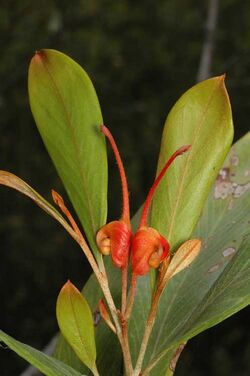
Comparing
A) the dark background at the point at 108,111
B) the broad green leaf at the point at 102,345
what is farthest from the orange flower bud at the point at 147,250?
the dark background at the point at 108,111

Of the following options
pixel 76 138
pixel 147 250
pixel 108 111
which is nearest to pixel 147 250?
pixel 147 250

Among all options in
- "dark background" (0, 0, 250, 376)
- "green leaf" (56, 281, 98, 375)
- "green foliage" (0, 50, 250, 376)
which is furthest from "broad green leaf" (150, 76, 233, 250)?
"dark background" (0, 0, 250, 376)

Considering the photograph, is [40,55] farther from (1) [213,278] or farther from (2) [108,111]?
(2) [108,111]

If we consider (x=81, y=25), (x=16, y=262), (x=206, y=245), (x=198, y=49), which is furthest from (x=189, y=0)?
(x=206, y=245)

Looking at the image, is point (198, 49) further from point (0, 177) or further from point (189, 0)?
point (0, 177)

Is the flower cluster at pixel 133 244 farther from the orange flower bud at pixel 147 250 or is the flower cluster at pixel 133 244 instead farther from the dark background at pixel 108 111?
the dark background at pixel 108 111
